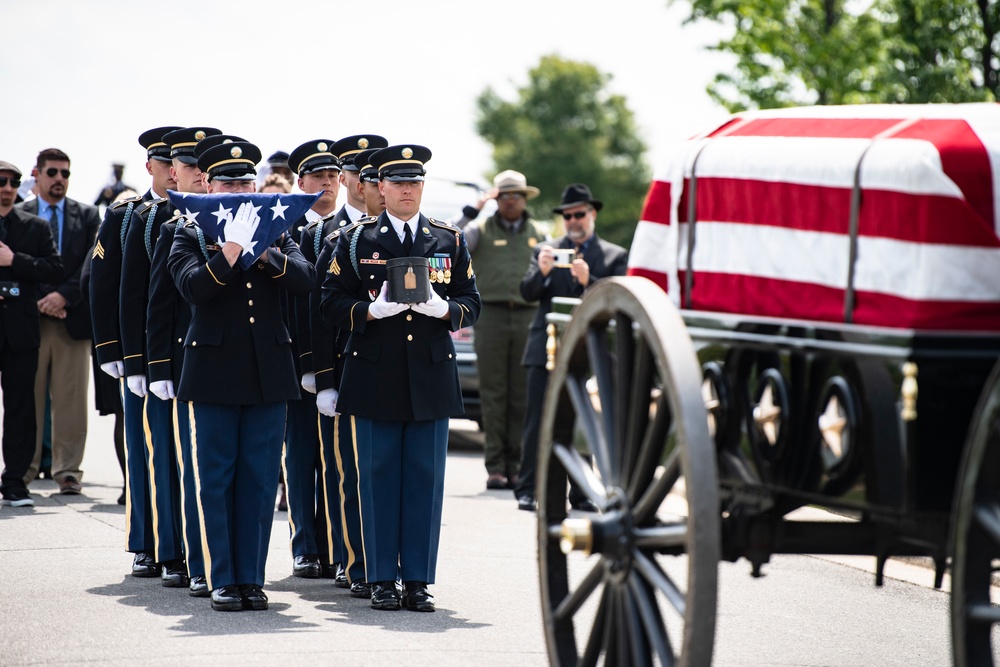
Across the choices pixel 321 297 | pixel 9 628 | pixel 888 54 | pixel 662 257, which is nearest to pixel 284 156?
pixel 321 297

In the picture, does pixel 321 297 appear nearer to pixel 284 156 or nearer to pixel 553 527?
pixel 553 527

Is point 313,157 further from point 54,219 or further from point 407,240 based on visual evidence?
point 54,219

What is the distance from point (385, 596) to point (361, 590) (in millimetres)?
414

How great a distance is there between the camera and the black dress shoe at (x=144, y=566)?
23.5 ft

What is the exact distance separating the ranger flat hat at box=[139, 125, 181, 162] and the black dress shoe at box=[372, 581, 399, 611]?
8.19ft

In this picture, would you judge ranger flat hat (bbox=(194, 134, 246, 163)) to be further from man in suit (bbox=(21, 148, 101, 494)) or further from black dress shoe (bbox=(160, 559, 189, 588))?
man in suit (bbox=(21, 148, 101, 494))

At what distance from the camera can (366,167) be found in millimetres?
7148

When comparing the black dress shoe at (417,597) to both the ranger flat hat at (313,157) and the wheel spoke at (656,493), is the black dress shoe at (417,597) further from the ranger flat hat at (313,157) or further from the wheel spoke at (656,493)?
the wheel spoke at (656,493)

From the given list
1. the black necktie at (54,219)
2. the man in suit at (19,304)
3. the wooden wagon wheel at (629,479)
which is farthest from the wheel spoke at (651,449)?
the black necktie at (54,219)

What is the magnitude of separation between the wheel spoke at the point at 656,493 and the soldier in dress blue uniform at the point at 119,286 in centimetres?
412

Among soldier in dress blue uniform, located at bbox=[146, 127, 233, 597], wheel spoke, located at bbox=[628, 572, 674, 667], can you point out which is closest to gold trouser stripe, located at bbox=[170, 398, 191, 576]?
soldier in dress blue uniform, located at bbox=[146, 127, 233, 597]

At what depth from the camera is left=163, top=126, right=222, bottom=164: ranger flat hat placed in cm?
701

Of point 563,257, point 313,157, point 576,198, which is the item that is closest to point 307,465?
point 313,157

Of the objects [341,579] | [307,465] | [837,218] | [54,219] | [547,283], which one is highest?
[837,218]
